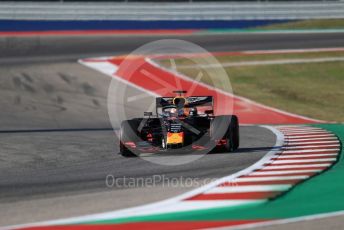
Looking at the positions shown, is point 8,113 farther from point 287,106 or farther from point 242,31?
point 242,31

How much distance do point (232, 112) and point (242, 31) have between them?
12818 mm

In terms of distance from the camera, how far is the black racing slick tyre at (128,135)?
13.4 m

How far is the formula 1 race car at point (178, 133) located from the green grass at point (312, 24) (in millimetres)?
22625

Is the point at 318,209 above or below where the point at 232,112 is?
above

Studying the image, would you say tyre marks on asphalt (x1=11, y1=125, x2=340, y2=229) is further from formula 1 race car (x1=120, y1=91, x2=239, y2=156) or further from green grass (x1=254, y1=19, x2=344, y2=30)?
green grass (x1=254, y1=19, x2=344, y2=30)

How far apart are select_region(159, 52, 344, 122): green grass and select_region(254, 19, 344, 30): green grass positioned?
5.66 m

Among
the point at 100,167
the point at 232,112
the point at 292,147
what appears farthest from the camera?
the point at 232,112

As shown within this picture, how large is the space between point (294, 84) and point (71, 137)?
37.2 ft

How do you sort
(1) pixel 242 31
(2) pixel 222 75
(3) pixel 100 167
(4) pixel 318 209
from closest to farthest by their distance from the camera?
(4) pixel 318 209 < (3) pixel 100 167 < (2) pixel 222 75 < (1) pixel 242 31

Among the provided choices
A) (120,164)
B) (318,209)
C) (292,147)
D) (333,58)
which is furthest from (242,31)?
(318,209)

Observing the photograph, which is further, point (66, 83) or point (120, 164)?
point (66, 83)

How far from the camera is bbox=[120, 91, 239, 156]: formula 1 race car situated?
13.1m

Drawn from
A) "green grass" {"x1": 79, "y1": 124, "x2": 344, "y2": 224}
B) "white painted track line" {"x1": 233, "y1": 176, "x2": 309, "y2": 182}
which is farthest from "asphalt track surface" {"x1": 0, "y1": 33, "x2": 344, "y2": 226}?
"green grass" {"x1": 79, "y1": 124, "x2": 344, "y2": 224}

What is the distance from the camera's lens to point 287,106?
23.6 m
